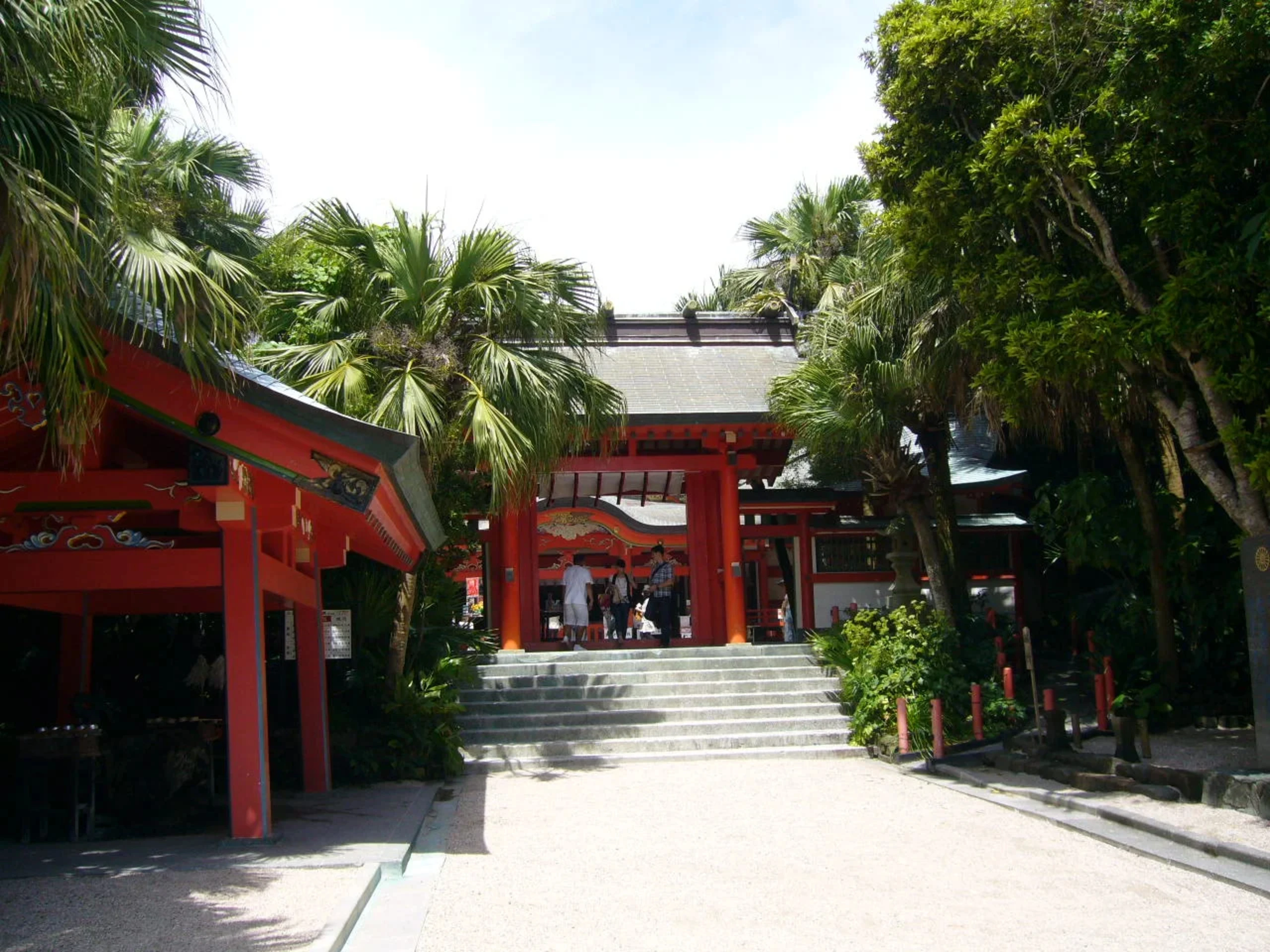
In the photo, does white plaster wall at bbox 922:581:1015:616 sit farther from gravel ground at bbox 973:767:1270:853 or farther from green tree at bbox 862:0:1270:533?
gravel ground at bbox 973:767:1270:853

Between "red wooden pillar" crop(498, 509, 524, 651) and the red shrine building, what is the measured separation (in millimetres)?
24

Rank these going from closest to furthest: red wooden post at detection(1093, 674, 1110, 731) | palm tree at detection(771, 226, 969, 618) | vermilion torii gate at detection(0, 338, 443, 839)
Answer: vermilion torii gate at detection(0, 338, 443, 839) < red wooden post at detection(1093, 674, 1110, 731) < palm tree at detection(771, 226, 969, 618)

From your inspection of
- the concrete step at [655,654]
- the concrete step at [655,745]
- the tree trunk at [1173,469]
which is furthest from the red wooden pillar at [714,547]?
the tree trunk at [1173,469]

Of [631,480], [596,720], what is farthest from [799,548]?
[596,720]

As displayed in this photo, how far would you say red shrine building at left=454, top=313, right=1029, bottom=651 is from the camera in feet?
57.3

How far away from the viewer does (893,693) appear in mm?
13289

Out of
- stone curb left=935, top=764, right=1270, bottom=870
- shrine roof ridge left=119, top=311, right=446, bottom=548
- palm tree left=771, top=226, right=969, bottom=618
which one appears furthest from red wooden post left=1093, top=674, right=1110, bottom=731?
shrine roof ridge left=119, top=311, right=446, bottom=548

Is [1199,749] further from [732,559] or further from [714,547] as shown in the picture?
[714,547]

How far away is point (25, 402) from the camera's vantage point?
24.1 ft

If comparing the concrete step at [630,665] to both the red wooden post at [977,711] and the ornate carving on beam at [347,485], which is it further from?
the ornate carving on beam at [347,485]

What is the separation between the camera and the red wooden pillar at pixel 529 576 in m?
18.6

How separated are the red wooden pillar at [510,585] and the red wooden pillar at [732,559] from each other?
3.10m

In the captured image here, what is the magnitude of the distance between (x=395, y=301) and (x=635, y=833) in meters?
6.34

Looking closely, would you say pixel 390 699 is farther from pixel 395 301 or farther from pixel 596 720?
pixel 395 301
